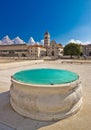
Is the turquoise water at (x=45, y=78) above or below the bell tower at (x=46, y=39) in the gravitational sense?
below

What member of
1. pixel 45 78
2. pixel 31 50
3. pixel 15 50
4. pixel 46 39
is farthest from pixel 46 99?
pixel 46 39

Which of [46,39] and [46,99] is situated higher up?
[46,39]

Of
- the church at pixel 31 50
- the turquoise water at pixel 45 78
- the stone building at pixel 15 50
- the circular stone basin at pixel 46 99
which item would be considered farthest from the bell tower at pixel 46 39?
the circular stone basin at pixel 46 99

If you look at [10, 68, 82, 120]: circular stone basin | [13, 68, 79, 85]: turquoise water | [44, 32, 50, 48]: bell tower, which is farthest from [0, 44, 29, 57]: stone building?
[10, 68, 82, 120]: circular stone basin

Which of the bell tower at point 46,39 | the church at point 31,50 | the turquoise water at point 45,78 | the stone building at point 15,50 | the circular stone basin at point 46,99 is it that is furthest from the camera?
the bell tower at point 46,39

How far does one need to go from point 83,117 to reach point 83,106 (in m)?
0.98

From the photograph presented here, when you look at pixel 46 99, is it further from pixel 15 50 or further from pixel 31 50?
pixel 15 50

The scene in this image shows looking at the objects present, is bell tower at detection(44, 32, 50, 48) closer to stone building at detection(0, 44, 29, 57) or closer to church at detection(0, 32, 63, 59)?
church at detection(0, 32, 63, 59)

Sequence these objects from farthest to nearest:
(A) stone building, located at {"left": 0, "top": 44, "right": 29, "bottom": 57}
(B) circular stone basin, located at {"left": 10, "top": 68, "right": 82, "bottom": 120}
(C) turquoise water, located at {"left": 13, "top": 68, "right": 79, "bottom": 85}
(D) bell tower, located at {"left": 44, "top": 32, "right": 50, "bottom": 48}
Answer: (D) bell tower, located at {"left": 44, "top": 32, "right": 50, "bottom": 48}, (A) stone building, located at {"left": 0, "top": 44, "right": 29, "bottom": 57}, (C) turquoise water, located at {"left": 13, "top": 68, "right": 79, "bottom": 85}, (B) circular stone basin, located at {"left": 10, "top": 68, "right": 82, "bottom": 120}

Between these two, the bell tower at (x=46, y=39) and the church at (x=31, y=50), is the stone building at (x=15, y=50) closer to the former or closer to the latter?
the church at (x=31, y=50)

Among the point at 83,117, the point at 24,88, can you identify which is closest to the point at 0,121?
the point at 24,88

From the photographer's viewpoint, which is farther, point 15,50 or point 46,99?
point 15,50

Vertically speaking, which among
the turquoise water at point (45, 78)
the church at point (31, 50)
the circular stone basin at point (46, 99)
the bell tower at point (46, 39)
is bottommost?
the circular stone basin at point (46, 99)

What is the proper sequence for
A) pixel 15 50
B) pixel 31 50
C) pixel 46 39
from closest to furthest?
pixel 31 50
pixel 15 50
pixel 46 39
